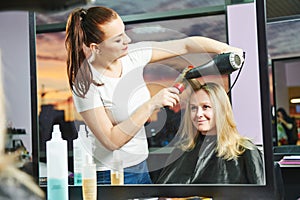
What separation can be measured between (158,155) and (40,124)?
488 mm

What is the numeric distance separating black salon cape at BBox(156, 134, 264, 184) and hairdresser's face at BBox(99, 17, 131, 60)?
0.41 meters

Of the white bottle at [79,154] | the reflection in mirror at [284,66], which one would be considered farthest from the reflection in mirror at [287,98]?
the white bottle at [79,154]

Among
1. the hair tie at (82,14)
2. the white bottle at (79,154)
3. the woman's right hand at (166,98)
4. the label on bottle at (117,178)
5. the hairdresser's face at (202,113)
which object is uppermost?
the hair tie at (82,14)

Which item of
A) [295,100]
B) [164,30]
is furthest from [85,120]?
[295,100]

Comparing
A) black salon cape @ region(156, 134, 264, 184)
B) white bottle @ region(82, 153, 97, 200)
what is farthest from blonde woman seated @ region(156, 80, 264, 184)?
white bottle @ region(82, 153, 97, 200)

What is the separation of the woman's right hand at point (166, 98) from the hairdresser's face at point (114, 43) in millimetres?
197

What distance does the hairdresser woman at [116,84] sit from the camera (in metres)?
1.38

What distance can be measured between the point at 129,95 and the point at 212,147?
34 centimetres

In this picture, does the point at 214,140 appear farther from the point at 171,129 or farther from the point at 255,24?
the point at 255,24

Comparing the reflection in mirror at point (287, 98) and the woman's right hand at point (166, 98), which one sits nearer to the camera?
the woman's right hand at point (166, 98)

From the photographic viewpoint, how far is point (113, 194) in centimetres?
144

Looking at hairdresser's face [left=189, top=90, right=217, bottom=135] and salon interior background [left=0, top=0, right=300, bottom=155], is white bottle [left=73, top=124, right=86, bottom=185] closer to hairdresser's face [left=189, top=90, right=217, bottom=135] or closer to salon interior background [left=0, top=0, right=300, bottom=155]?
salon interior background [left=0, top=0, right=300, bottom=155]

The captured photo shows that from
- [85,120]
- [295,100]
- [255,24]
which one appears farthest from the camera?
[295,100]

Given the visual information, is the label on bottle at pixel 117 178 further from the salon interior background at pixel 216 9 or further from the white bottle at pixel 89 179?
the salon interior background at pixel 216 9
